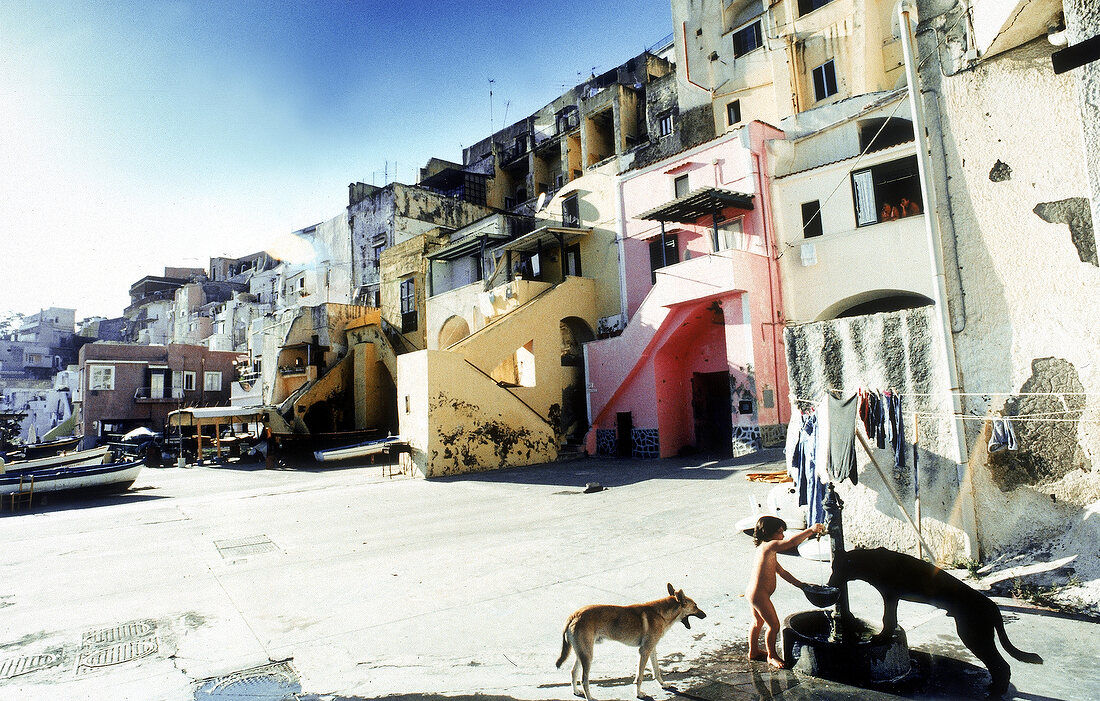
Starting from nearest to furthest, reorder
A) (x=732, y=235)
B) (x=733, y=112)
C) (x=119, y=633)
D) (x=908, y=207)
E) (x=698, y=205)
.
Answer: (x=119, y=633) < (x=908, y=207) < (x=698, y=205) < (x=732, y=235) < (x=733, y=112)

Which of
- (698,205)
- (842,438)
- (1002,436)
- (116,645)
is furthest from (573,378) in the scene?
(116,645)

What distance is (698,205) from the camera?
62.2 ft

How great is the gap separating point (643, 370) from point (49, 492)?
17.8 meters

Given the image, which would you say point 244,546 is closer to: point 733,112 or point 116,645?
point 116,645

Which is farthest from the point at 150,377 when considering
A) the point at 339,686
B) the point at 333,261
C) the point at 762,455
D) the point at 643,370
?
the point at 339,686

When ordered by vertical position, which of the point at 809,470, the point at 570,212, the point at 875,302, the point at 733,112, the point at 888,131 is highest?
the point at 733,112

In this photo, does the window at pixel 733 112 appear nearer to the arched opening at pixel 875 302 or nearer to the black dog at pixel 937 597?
the arched opening at pixel 875 302

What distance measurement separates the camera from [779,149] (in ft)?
63.8

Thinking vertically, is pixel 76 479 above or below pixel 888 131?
below

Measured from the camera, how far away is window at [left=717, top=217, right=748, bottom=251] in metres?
19.3

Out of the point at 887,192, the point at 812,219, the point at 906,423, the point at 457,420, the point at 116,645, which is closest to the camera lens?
the point at 116,645

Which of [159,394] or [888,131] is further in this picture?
[159,394]

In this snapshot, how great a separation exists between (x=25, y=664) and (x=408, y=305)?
89.6 feet

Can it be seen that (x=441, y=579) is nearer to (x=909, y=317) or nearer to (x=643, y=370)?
(x=909, y=317)
